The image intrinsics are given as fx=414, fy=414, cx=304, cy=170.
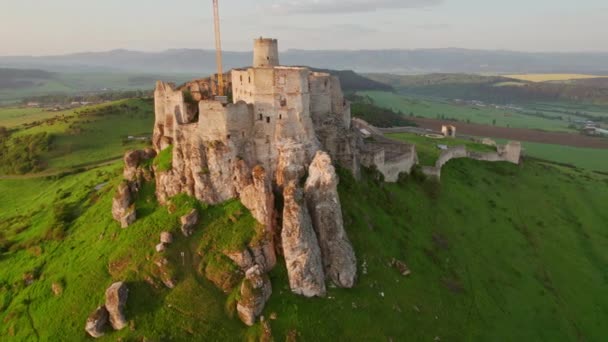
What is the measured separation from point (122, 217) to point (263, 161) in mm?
15627

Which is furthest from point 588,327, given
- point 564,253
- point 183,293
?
point 183,293

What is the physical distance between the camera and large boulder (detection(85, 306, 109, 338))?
33.6m

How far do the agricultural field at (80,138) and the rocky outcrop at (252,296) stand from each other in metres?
79.2

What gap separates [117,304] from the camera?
33.8 metres

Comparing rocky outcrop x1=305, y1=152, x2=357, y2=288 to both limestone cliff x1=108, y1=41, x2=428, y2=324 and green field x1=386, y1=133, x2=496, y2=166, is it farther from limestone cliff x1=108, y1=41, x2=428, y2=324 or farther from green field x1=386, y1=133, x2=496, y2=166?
green field x1=386, y1=133, x2=496, y2=166

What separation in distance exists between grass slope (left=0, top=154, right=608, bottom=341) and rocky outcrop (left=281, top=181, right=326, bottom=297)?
1058 millimetres

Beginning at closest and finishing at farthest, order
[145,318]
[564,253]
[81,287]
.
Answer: [145,318]
[81,287]
[564,253]

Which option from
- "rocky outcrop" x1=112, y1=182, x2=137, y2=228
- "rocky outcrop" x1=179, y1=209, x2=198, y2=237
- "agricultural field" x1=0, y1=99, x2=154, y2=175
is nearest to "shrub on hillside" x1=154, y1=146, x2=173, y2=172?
"rocky outcrop" x1=112, y1=182, x2=137, y2=228

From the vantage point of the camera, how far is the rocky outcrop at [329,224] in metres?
38.4

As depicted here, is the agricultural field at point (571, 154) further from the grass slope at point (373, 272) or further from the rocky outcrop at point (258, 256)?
the rocky outcrop at point (258, 256)

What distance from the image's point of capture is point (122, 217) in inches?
1673

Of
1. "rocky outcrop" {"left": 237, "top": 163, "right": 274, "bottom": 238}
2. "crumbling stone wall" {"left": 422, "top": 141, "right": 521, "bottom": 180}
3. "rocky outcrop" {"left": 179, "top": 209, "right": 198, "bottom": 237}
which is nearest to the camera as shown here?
"rocky outcrop" {"left": 237, "top": 163, "right": 274, "bottom": 238}

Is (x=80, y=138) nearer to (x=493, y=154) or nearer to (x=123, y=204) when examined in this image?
(x=123, y=204)

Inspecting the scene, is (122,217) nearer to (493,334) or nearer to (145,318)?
(145,318)
